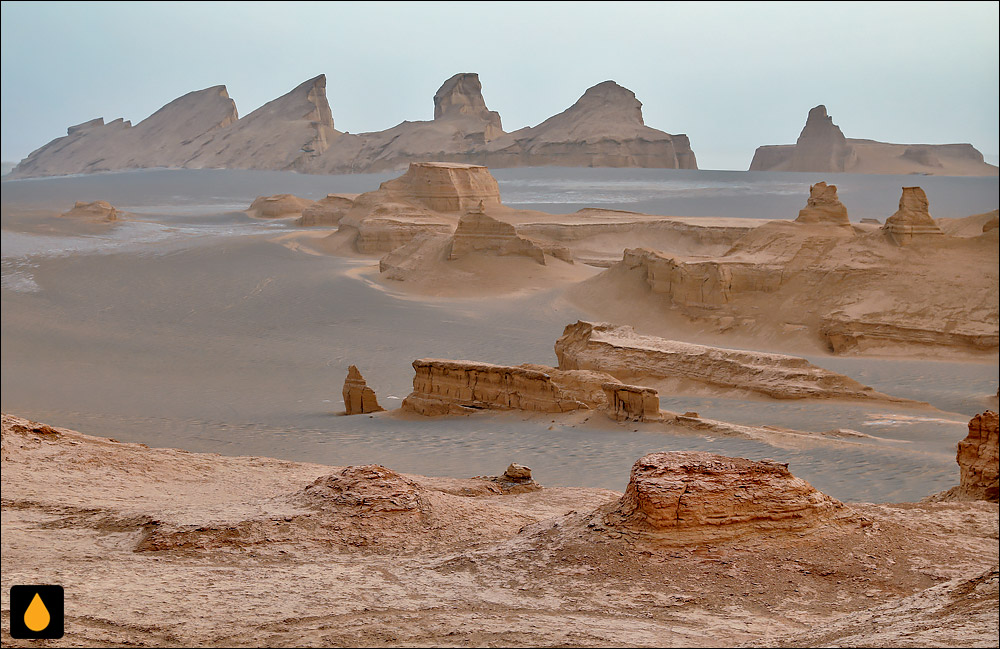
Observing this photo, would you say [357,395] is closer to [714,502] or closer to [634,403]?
[634,403]

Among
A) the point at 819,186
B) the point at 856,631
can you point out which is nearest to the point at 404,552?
the point at 856,631

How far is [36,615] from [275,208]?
127 feet

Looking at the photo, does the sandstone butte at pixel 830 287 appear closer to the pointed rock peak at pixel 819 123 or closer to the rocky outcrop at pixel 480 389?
the pointed rock peak at pixel 819 123

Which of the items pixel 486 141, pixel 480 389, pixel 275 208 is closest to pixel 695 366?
pixel 480 389

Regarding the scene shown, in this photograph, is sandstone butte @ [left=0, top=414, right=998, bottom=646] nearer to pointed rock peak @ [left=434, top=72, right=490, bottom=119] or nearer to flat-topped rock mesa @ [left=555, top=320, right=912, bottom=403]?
flat-topped rock mesa @ [left=555, top=320, right=912, bottom=403]

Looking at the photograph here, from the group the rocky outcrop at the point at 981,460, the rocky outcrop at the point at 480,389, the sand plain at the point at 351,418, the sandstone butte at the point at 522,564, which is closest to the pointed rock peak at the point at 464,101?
the sand plain at the point at 351,418

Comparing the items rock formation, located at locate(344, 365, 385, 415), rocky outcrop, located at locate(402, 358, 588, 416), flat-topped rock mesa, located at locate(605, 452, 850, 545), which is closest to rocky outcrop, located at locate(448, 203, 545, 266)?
rocky outcrop, located at locate(402, 358, 588, 416)

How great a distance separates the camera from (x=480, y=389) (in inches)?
424

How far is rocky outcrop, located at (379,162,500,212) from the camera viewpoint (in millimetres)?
33031

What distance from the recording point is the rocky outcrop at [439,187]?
108ft

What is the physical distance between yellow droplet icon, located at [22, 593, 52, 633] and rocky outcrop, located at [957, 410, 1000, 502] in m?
6.24

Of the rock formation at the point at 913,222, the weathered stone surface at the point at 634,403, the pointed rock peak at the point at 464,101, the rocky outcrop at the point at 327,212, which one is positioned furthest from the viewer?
the pointed rock peak at the point at 464,101

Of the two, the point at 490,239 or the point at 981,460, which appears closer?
the point at 981,460

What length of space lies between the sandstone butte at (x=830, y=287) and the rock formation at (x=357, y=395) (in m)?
8.50
